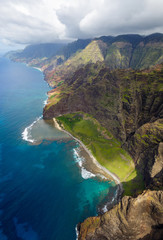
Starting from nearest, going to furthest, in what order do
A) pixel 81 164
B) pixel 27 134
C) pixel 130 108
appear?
pixel 81 164
pixel 130 108
pixel 27 134

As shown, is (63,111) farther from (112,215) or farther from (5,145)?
(112,215)

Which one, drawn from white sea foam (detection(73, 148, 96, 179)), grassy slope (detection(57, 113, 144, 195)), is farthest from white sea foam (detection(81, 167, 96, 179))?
grassy slope (detection(57, 113, 144, 195))

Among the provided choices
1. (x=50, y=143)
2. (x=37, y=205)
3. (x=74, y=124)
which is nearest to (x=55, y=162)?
(x=50, y=143)

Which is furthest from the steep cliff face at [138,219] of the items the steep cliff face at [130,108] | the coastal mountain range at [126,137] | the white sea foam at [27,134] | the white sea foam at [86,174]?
the white sea foam at [27,134]

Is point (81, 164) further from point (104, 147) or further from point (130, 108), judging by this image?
point (130, 108)

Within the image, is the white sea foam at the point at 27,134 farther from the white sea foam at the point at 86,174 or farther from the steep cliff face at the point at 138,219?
the steep cliff face at the point at 138,219

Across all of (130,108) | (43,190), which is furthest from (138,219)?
(130,108)

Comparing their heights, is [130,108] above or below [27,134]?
above
